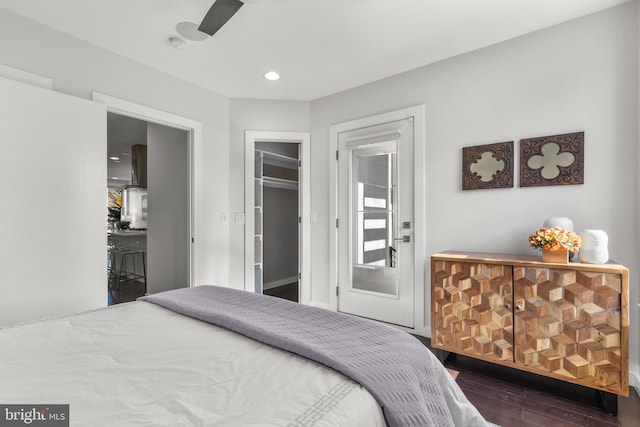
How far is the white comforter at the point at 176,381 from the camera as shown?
0.77 m

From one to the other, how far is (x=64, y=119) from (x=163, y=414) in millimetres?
→ 2451

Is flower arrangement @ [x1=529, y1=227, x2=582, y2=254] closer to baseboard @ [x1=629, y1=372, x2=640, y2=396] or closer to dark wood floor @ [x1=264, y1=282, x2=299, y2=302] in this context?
baseboard @ [x1=629, y1=372, x2=640, y2=396]

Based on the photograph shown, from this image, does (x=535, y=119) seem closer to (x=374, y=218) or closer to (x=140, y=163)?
(x=374, y=218)

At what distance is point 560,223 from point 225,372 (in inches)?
90.3

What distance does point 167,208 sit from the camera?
161 inches

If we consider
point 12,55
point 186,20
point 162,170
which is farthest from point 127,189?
point 186,20

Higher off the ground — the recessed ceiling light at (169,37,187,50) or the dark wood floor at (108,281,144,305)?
the recessed ceiling light at (169,37,187,50)

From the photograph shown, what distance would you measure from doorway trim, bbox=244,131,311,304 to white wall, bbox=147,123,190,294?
774mm

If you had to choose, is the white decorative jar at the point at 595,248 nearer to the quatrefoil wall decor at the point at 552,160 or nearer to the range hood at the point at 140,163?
the quatrefoil wall decor at the point at 552,160

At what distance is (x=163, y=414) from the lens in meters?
0.77

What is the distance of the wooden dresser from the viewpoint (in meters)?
1.80

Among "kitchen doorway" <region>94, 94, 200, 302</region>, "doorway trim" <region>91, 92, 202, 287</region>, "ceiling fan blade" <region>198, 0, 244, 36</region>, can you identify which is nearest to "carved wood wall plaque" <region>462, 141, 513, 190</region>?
"ceiling fan blade" <region>198, 0, 244, 36</region>

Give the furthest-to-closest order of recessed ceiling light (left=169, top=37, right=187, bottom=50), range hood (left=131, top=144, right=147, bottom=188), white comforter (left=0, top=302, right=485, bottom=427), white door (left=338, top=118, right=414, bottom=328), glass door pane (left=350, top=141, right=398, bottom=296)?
range hood (left=131, top=144, right=147, bottom=188)
glass door pane (left=350, top=141, right=398, bottom=296)
white door (left=338, top=118, right=414, bottom=328)
recessed ceiling light (left=169, top=37, right=187, bottom=50)
white comforter (left=0, top=302, right=485, bottom=427)

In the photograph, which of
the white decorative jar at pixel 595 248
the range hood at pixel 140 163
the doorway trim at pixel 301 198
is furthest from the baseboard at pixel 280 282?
the white decorative jar at pixel 595 248
